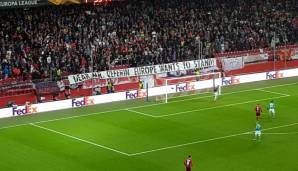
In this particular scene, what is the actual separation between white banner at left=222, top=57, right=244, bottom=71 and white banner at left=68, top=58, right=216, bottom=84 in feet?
5.38

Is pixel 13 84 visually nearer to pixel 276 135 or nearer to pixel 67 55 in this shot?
pixel 67 55

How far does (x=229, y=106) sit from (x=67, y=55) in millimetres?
13250

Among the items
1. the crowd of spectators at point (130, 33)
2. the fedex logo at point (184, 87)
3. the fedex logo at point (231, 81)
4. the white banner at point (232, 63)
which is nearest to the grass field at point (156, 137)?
the fedex logo at point (184, 87)

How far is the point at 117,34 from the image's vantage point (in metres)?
54.3

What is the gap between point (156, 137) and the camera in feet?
122

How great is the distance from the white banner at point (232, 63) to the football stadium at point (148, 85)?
0.09m

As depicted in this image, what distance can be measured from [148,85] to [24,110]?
11.1 meters

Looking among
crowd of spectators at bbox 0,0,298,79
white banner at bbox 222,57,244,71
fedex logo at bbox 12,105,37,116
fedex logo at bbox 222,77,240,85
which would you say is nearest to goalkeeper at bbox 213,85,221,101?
fedex logo at bbox 222,77,240,85

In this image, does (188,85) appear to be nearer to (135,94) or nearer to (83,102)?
(135,94)

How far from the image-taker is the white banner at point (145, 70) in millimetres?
48562

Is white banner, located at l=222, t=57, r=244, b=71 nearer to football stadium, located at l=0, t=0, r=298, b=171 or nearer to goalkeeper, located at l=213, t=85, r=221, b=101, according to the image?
football stadium, located at l=0, t=0, r=298, b=171

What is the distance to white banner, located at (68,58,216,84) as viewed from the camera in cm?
4856

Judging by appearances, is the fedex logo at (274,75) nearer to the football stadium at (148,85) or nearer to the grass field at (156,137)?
the football stadium at (148,85)

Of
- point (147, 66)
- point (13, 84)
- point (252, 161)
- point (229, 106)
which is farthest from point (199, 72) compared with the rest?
point (252, 161)
